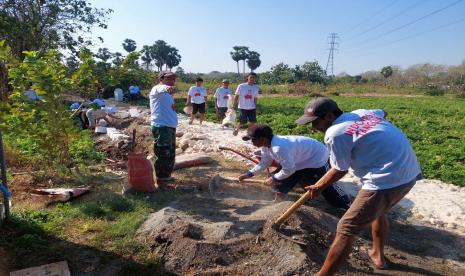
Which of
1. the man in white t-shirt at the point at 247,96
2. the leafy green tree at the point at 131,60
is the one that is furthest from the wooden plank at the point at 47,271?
the man in white t-shirt at the point at 247,96

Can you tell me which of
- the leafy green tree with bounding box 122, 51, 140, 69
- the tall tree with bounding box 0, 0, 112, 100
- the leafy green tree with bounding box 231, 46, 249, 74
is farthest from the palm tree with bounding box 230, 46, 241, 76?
the leafy green tree with bounding box 122, 51, 140, 69

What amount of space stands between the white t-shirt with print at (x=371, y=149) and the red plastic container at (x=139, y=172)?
10.3ft

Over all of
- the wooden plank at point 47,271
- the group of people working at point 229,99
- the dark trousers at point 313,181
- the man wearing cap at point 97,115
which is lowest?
the wooden plank at point 47,271

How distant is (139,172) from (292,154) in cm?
218

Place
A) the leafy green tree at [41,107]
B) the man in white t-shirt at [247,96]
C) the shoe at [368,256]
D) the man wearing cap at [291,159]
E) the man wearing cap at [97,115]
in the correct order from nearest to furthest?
the shoe at [368,256]
the man wearing cap at [291,159]
the leafy green tree at [41,107]
the man in white t-shirt at [247,96]
the man wearing cap at [97,115]

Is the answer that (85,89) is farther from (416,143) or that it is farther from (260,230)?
(416,143)

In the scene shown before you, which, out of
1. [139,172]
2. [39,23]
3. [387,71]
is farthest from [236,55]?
[139,172]

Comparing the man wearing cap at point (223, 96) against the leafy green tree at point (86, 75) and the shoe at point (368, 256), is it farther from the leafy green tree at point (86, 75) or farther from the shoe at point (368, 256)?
the shoe at point (368, 256)

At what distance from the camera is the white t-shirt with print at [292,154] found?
4.71m

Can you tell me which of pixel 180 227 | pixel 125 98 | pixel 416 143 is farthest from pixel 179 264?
pixel 125 98

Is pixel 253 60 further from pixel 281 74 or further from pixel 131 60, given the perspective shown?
pixel 131 60

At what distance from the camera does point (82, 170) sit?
695cm

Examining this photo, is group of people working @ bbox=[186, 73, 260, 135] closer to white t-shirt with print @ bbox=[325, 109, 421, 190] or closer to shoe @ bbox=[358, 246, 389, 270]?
shoe @ bbox=[358, 246, 389, 270]

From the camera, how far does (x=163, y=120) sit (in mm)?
5855
